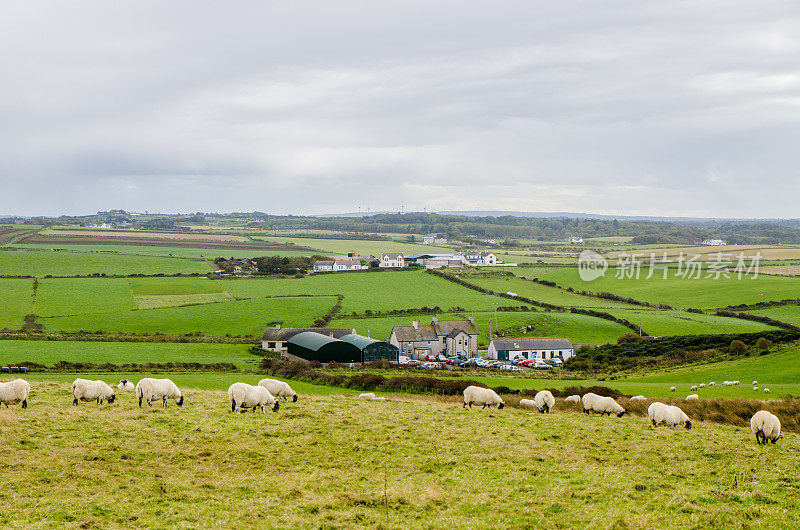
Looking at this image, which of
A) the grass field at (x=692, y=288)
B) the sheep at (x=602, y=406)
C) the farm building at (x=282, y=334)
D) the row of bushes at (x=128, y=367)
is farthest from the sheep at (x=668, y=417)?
the grass field at (x=692, y=288)

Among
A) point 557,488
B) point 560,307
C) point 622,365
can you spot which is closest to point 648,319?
point 560,307

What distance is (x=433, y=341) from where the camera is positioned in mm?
68625

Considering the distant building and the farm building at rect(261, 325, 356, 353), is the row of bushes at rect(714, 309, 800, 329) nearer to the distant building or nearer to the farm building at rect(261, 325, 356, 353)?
the farm building at rect(261, 325, 356, 353)

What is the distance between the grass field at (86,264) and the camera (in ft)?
334

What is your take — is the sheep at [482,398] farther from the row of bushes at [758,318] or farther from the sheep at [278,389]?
the row of bushes at [758,318]

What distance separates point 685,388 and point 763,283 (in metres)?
75.0

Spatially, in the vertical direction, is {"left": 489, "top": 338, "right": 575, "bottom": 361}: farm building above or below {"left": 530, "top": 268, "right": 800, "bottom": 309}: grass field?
below

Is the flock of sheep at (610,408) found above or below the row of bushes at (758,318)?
above

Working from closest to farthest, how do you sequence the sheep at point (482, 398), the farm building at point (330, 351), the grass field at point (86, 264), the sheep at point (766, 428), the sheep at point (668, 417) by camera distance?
the sheep at point (766, 428) → the sheep at point (668, 417) → the sheep at point (482, 398) → the farm building at point (330, 351) → the grass field at point (86, 264)

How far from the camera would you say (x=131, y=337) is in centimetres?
5781

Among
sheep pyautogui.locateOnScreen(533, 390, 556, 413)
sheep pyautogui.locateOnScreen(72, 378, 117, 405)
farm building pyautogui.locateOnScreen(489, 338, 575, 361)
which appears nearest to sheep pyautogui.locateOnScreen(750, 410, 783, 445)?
sheep pyautogui.locateOnScreen(533, 390, 556, 413)

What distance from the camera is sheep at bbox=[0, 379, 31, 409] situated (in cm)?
2173

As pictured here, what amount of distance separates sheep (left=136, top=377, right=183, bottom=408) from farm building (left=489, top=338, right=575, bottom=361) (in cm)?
4651

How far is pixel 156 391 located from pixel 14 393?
4.91m
